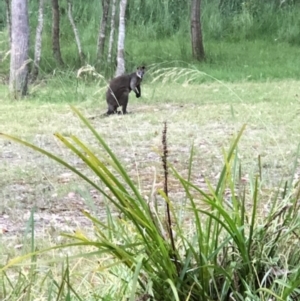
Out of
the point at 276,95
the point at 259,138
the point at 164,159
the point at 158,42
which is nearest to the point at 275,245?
the point at 164,159

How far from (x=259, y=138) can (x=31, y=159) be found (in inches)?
87.8

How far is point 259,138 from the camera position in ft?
22.1

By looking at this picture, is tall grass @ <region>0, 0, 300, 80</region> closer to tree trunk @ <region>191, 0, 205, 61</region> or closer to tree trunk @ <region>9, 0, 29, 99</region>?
tree trunk @ <region>191, 0, 205, 61</region>

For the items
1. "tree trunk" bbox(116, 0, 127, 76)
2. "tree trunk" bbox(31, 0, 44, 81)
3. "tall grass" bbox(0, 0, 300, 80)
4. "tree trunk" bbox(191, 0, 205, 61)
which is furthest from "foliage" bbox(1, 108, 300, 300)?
"tree trunk" bbox(191, 0, 205, 61)

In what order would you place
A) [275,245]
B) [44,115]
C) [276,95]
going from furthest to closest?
[276,95] → [44,115] → [275,245]

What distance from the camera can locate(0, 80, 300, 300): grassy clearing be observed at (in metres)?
3.37

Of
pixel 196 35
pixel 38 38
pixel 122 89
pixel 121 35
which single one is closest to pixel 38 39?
pixel 38 38

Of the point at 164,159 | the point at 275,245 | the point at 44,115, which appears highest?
the point at 164,159

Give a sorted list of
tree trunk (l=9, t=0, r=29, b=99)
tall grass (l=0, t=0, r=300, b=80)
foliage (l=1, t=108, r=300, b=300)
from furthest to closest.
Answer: tall grass (l=0, t=0, r=300, b=80) → tree trunk (l=9, t=0, r=29, b=99) → foliage (l=1, t=108, r=300, b=300)

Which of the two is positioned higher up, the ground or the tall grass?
the tall grass

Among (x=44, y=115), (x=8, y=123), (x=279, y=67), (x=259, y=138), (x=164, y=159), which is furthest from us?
(x=279, y=67)

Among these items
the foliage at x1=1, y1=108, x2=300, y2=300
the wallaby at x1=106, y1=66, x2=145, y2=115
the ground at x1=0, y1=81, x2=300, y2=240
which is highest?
the foliage at x1=1, y1=108, x2=300, y2=300

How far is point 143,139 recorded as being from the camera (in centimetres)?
692

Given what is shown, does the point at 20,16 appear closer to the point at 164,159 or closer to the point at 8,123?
the point at 8,123
